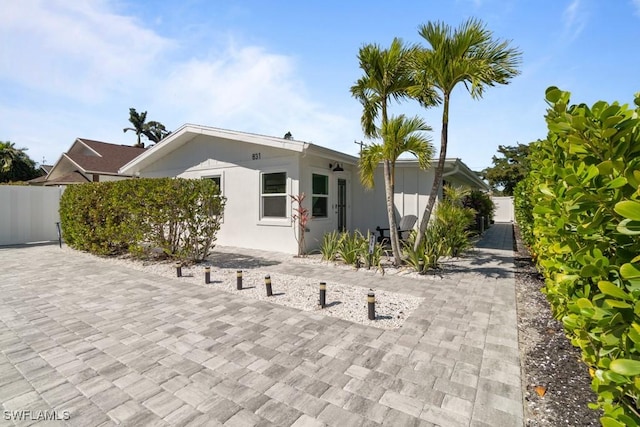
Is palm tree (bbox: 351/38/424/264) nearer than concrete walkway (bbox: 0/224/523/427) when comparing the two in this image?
No

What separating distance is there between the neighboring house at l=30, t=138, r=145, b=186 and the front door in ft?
37.9

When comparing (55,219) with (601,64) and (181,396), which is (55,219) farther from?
(601,64)

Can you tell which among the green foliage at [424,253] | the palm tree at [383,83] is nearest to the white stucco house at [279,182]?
the palm tree at [383,83]

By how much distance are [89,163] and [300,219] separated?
1564 cm

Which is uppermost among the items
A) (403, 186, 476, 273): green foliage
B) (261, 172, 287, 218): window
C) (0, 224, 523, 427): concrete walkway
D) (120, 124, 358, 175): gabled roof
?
(120, 124, 358, 175): gabled roof

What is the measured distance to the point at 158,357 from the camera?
3.08 m

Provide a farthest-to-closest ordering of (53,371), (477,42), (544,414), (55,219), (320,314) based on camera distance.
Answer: (55,219) → (477,42) → (320,314) → (53,371) → (544,414)

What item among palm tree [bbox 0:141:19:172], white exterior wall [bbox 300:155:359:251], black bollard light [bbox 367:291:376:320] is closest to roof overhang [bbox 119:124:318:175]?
white exterior wall [bbox 300:155:359:251]

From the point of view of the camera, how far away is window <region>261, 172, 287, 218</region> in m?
9.03

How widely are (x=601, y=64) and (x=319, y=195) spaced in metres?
6.77

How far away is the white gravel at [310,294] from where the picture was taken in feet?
13.8

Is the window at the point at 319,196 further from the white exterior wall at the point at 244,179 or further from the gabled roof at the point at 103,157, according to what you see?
the gabled roof at the point at 103,157

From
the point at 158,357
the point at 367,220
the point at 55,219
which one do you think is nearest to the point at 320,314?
the point at 158,357

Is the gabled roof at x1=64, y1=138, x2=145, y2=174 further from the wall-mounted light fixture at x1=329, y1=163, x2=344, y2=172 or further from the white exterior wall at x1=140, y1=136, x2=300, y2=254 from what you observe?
the wall-mounted light fixture at x1=329, y1=163, x2=344, y2=172
